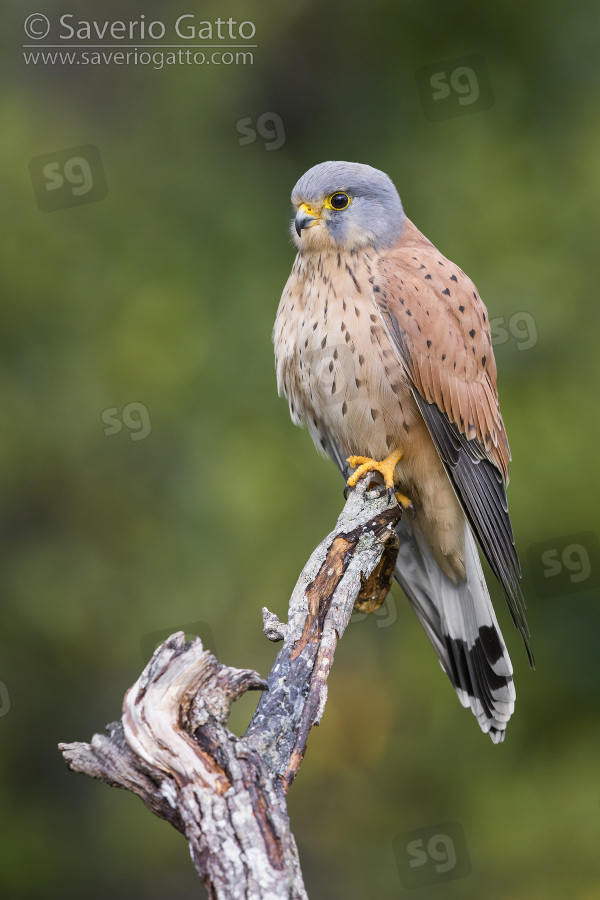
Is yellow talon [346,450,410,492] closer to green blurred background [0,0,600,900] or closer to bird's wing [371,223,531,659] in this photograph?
bird's wing [371,223,531,659]

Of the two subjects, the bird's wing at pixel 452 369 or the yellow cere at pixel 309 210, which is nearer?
the bird's wing at pixel 452 369

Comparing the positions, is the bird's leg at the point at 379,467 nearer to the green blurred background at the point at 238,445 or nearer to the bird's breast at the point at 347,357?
the bird's breast at the point at 347,357

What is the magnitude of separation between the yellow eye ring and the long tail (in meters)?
1.03

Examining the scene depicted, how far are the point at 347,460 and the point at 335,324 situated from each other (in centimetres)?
43

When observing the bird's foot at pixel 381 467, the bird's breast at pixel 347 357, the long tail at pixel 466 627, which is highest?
the bird's breast at pixel 347 357

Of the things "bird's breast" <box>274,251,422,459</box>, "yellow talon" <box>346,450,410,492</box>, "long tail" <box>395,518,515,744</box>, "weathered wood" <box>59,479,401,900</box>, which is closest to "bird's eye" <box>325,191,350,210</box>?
"bird's breast" <box>274,251,422,459</box>

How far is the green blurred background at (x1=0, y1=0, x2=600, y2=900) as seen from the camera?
167 inches

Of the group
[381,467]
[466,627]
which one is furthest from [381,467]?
[466,627]

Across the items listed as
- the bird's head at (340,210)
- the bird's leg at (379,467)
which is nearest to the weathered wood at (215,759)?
the bird's leg at (379,467)

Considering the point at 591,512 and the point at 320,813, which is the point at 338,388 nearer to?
the point at 591,512

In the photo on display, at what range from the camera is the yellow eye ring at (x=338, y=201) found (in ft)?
9.56

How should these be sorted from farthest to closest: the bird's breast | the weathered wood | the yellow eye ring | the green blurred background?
the green blurred background
the yellow eye ring
the bird's breast
the weathered wood

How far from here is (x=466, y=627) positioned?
304 centimetres

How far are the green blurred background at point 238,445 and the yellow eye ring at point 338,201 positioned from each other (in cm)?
152
